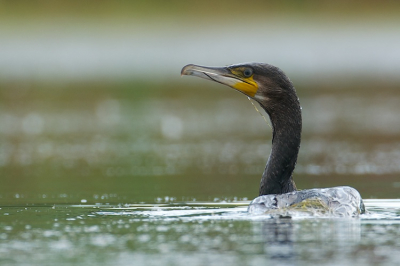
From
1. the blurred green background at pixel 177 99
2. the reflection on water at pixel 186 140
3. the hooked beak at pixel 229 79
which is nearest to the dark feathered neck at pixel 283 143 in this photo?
the hooked beak at pixel 229 79

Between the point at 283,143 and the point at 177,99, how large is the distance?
14065mm

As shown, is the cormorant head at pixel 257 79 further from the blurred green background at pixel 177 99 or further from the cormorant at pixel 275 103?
the blurred green background at pixel 177 99

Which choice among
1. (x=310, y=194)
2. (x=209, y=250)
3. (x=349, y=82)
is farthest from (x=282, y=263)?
(x=349, y=82)

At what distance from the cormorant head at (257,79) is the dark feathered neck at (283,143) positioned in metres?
0.04

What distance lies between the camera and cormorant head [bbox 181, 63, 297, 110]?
9461 mm

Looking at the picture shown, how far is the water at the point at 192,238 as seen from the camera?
6.77 meters

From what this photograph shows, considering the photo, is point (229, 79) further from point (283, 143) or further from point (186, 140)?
point (186, 140)

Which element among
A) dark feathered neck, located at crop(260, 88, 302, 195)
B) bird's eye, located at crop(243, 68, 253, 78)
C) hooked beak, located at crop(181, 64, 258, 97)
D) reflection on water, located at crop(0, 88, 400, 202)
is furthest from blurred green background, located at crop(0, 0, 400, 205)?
bird's eye, located at crop(243, 68, 253, 78)

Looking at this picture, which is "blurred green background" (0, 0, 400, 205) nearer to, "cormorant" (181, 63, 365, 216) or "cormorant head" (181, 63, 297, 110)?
"cormorant" (181, 63, 365, 216)

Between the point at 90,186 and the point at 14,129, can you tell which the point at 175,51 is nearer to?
the point at 14,129

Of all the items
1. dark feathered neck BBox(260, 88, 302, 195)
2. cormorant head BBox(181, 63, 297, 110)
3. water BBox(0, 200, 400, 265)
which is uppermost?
cormorant head BBox(181, 63, 297, 110)

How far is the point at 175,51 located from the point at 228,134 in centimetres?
2183

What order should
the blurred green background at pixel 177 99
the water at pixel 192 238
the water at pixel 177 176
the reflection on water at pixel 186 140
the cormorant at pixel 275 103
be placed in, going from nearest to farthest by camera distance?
the water at pixel 192 238, the water at pixel 177 176, the cormorant at pixel 275 103, the blurred green background at pixel 177 99, the reflection on water at pixel 186 140

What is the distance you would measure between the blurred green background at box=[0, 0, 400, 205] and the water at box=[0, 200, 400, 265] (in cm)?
148
